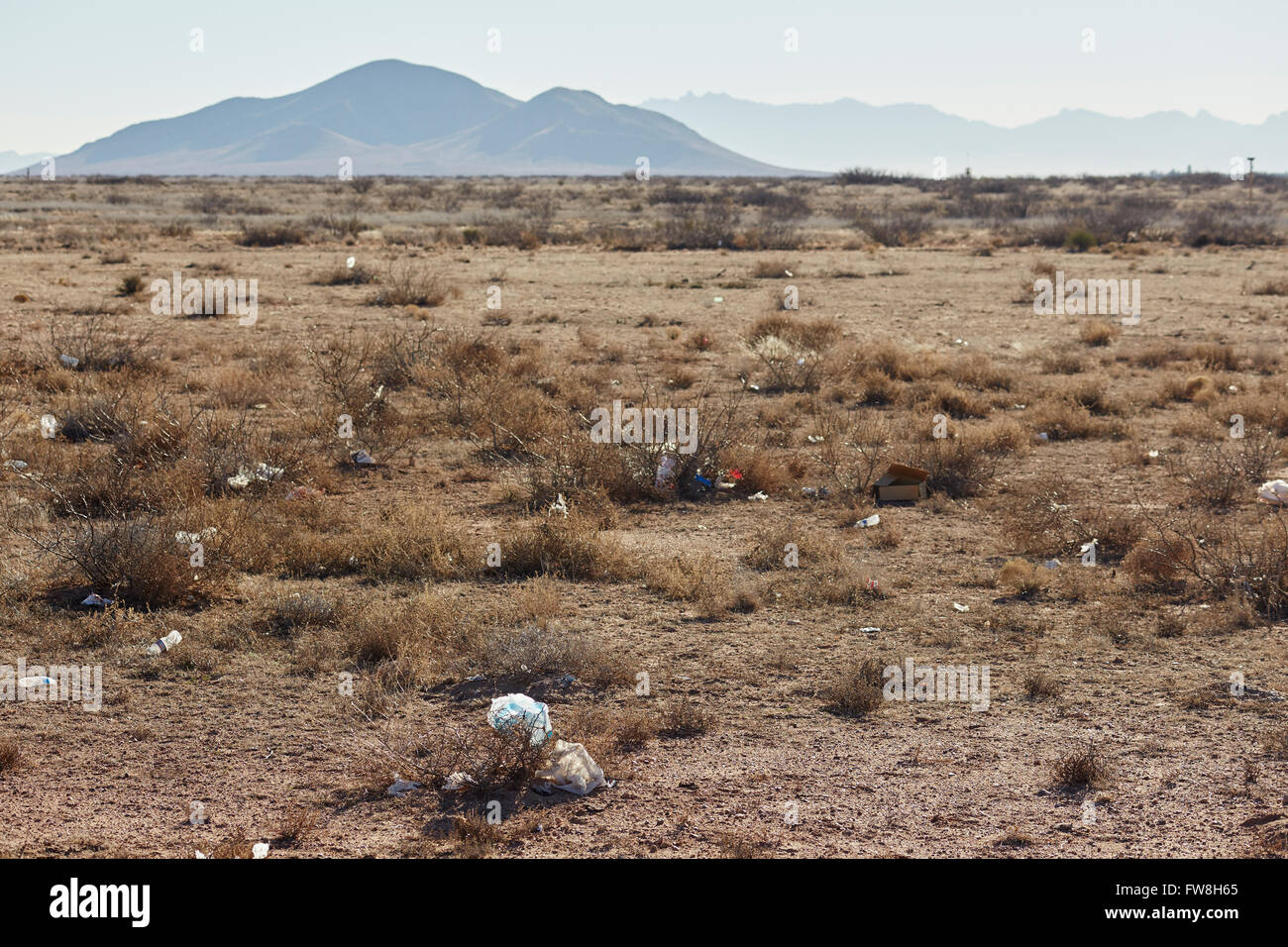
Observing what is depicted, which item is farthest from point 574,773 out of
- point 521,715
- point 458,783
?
point 458,783

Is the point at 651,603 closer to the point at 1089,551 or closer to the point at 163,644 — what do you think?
the point at 163,644

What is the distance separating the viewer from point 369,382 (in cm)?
1324

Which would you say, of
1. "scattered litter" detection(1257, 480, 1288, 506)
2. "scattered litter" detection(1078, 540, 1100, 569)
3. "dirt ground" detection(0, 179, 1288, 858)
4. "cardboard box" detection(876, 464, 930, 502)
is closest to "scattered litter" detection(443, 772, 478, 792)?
"dirt ground" detection(0, 179, 1288, 858)

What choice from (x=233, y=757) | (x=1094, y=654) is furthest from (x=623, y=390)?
(x=233, y=757)

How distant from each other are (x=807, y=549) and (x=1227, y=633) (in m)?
2.70

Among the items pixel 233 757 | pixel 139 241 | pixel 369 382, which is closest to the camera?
pixel 233 757

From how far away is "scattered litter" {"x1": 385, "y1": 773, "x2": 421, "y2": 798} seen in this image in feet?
15.6

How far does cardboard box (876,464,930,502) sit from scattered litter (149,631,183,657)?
570cm

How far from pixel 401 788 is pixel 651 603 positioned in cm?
267

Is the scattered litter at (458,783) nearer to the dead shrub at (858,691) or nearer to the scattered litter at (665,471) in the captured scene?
the dead shrub at (858,691)

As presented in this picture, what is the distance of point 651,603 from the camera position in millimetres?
7184

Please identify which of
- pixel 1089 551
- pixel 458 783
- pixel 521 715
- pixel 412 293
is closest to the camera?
pixel 458 783
